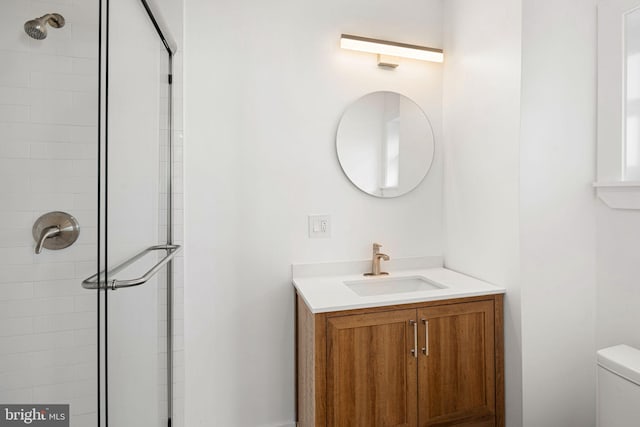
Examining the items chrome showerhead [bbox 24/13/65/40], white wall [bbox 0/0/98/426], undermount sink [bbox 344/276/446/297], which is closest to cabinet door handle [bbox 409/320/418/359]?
undermount sink [bbox 344/276/446/297]

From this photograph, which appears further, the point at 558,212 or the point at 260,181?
the point at 260,181

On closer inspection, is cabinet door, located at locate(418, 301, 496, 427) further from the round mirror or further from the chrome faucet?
the round mirror

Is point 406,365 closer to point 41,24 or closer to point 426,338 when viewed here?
point 426,338

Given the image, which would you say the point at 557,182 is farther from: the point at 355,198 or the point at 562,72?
the point at 355,198

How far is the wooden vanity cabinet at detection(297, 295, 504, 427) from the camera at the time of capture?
1368 mm

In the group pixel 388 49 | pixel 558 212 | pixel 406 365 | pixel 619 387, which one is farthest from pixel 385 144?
pixel 619 387

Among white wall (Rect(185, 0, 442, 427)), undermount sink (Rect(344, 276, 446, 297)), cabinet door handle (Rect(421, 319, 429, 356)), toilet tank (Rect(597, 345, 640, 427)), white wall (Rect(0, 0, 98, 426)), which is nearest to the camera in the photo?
white wall (Rect(0, 0, 98, 426))

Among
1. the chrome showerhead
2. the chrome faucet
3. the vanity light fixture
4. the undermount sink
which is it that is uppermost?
the vanity light fixture

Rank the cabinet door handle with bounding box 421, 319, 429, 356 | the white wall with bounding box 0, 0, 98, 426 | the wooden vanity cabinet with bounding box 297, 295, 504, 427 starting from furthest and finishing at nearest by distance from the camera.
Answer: the cabinet door handle with bounding box 421, 319, 429, 356, the wooden vanity cabinet with bounding box 297, 295, 504, 427, the white wall with bounding box 0, 0, 98, 426

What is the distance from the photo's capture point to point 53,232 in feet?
3.72

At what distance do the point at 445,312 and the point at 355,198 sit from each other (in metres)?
0.75

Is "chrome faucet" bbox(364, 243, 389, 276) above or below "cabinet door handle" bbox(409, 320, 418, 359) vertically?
above

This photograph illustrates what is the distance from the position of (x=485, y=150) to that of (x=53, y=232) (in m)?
1.83

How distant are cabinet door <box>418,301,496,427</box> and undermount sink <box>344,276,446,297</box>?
0.24m
